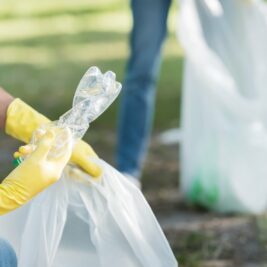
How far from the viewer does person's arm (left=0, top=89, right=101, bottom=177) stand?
2.59 meters

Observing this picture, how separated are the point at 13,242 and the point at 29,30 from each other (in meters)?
6.01

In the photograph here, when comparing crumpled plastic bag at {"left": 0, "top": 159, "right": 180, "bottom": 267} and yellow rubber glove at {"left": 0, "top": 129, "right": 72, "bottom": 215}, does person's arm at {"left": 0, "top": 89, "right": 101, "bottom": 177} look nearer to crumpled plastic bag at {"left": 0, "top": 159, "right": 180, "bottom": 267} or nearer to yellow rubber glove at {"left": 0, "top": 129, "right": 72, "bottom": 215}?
crumpled plastic bag at {"left": 0, "top": 159, "right": 180, "bottom": 267}

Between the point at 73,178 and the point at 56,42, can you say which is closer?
the point at 73,178

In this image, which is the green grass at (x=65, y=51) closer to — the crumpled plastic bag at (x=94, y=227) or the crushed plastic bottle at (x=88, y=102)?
the crumpled plastic bag at (x=94, y=227)

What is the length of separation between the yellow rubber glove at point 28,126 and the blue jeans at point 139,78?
4.86ft

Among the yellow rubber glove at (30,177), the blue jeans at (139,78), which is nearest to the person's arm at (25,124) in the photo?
the yellow rubber glove at (30,177)

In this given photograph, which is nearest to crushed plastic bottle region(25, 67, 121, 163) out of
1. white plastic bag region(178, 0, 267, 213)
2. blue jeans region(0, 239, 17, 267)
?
blue jeans region(0, 239, 17, 267)

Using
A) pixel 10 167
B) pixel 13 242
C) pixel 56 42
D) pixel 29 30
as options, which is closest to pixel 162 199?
pixel 10 167

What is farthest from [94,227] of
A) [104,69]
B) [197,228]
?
[104,69]

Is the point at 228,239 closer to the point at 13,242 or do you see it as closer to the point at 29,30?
the point at 13,242

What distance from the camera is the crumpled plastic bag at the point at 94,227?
8.55 ft

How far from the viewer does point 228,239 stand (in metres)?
3.86

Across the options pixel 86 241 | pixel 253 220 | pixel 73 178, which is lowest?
pixel 253 220

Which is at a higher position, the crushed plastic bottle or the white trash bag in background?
→ the crushed plastic bottle
